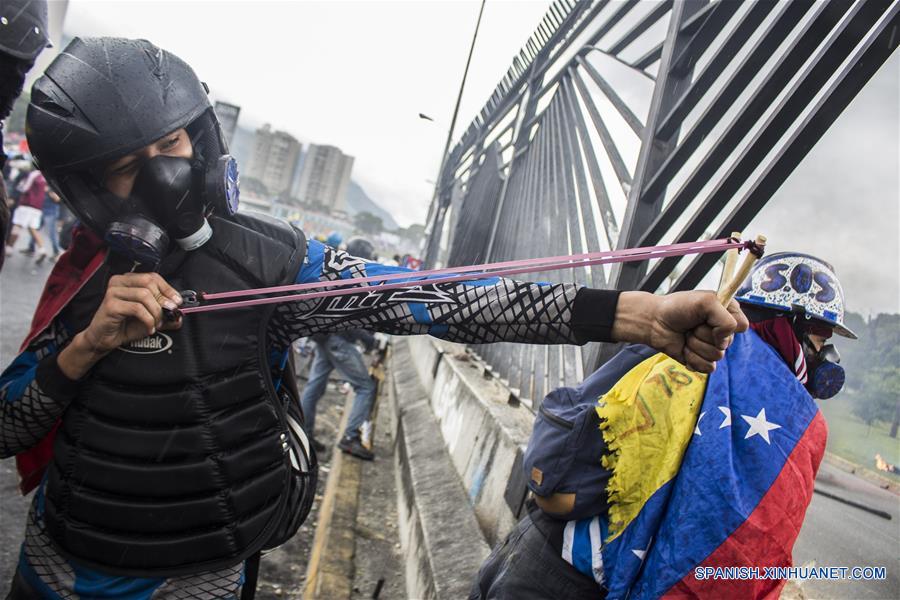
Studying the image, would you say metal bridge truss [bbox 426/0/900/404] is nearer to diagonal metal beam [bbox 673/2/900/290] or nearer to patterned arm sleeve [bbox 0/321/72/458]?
diagonal metal beam [bbox 673/2/900/290]

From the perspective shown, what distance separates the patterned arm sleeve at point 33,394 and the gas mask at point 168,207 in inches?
12.9

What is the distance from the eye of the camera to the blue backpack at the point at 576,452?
5.64 feet

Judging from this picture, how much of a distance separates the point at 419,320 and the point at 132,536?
3.11ft

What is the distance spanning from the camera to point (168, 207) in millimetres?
1410

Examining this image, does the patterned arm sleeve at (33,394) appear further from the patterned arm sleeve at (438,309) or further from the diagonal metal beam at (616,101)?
the diagonal metal beam at (616,101)

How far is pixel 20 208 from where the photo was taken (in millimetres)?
10898

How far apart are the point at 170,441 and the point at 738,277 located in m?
1.40

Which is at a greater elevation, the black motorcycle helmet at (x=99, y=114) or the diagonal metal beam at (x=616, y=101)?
the diagonal metal beam at (x=616, y=101)

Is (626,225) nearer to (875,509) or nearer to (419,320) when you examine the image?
(419,320)

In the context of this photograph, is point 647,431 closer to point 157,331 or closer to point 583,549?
point 583,549

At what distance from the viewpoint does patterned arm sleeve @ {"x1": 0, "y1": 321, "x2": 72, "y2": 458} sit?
4.61 feet

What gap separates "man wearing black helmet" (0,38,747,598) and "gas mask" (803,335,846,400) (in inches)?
40.8

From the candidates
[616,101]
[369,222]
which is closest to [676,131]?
[616,101]

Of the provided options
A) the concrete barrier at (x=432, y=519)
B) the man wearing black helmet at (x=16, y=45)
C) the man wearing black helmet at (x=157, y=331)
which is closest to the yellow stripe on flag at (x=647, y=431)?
the man wearing black helmet at (x=157, y=331)
